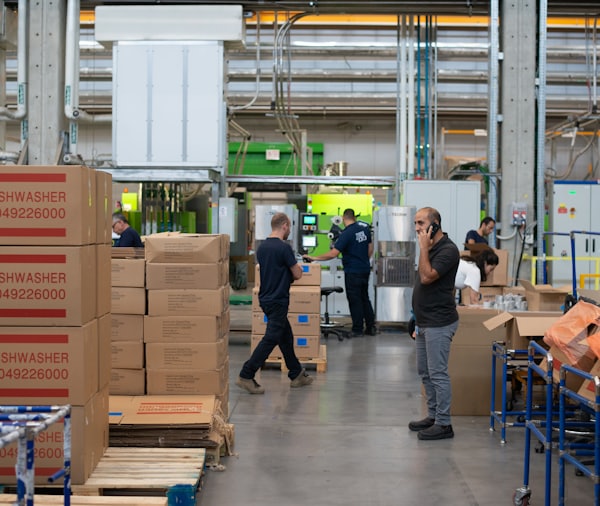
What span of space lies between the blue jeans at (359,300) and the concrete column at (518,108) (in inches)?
74.8

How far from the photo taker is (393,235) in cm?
1057

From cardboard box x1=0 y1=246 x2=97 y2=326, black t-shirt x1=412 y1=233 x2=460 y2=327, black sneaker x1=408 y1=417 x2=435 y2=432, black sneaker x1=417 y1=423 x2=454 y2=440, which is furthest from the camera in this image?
black sneaker x1=408 y1=417 x2=435 y2=432

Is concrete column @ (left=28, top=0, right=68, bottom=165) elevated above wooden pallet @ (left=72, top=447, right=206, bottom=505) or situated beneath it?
elevated above

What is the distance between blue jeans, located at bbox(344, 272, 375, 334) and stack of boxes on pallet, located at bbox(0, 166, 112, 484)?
6655 millimetres

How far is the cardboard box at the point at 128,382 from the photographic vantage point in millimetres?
5086

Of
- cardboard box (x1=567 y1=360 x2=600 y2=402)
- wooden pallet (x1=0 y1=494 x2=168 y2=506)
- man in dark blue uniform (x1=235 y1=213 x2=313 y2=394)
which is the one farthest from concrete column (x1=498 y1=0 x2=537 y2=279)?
wooden pallet (x1=0 y1=494 x2=168 y2=506)

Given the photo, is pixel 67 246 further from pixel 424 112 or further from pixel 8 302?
pixel 424 112

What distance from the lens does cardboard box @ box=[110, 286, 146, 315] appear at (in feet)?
16.8

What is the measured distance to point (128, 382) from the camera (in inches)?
201

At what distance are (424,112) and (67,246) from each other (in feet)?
29.4

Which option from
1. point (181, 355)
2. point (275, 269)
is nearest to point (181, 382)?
point (181, 355)

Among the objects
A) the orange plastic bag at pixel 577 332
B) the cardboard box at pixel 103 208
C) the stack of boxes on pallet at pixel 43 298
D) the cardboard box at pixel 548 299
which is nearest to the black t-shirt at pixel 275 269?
the cardboard box at pixel 548 299

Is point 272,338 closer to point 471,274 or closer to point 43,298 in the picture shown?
point 471,274

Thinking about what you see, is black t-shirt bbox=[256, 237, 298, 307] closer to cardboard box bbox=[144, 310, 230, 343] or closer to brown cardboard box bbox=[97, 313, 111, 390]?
cardboard box bbox=[144, 310, 230, 343]
